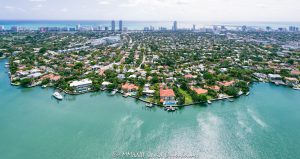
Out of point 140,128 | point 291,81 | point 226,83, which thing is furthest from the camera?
point 291,81

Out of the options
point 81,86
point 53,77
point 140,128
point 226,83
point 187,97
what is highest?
point 53,77

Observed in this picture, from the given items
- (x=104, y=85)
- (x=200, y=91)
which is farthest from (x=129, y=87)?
(x=200, y=91)

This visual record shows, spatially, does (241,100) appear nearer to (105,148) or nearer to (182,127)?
(182,127)

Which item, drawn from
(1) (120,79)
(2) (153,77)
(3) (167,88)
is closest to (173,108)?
(3) (167,88)

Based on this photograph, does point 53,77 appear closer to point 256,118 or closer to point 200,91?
point 200,91

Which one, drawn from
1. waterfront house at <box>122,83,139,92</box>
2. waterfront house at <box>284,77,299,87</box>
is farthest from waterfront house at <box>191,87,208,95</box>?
waterfront house at <box>284,77,299,87</box>

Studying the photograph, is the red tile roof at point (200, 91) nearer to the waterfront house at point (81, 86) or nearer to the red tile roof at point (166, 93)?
the red tile roof at point (166, 93)

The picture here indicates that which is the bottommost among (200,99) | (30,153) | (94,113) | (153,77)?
(30,153)

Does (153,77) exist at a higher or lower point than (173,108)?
higher
